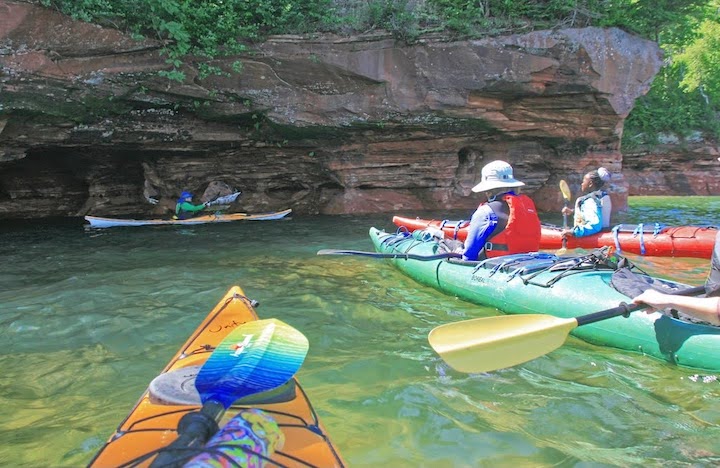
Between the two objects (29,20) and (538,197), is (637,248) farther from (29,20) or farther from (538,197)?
(29,20)

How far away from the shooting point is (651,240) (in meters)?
6.57

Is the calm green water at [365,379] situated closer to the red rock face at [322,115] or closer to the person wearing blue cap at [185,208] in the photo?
the red rock face at [322,115]

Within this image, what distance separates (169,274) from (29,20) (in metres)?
5.31

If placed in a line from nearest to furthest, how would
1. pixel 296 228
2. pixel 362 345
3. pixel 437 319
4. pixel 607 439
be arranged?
pixel 607 439, pixel 362 345, pixel 437 319, pixel 296 228

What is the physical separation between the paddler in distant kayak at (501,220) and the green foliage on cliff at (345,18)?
638 centimetres

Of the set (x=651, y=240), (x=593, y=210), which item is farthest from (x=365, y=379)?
(x=651, y=240)

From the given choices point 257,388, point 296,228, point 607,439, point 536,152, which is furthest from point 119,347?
point 536,152

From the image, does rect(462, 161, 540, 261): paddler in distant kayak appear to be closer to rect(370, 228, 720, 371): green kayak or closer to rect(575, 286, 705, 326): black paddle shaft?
rect(370, 228, 720, 371): green kayak

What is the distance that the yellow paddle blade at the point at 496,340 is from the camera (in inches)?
110

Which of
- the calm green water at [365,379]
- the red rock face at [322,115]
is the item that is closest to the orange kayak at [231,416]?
the calm green water at [365,379]

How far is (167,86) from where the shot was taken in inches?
387

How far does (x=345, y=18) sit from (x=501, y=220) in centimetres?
710

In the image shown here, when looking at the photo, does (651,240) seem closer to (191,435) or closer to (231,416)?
(231,416)

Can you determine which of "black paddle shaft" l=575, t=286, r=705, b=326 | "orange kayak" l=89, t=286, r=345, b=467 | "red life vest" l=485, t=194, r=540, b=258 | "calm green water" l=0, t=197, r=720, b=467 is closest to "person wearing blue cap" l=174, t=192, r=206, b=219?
"calm green water" l=0, t=197, r=720, b=467
